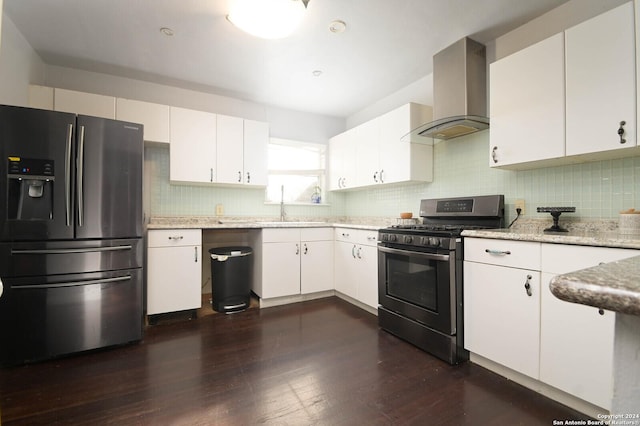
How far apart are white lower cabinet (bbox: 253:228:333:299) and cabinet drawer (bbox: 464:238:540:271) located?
5.65 ft

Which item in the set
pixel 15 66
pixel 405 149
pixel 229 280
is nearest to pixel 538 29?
pixel 405 149

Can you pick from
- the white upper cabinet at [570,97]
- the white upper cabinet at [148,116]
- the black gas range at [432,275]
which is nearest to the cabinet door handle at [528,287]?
the black gas range at [432,275]

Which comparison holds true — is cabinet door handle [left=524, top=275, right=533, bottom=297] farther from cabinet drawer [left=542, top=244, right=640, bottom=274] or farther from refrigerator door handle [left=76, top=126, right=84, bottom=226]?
refrigerator door handle [left=76, top=126, right=84, bottom=226]

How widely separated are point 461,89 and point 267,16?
65.1 inches

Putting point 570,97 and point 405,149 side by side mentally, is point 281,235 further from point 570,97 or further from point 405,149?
point 570,97

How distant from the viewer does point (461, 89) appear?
7.84 feet

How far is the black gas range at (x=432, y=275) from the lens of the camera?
1985mm

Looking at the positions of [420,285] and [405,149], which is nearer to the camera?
[420,285]

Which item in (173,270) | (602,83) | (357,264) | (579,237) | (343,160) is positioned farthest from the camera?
(343,160)

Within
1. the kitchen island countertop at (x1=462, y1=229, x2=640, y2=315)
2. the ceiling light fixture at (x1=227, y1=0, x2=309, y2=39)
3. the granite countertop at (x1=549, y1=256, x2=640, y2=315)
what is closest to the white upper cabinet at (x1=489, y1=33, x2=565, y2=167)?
the ceiling light fixture at (x1=227, y1=0, x2=309, y2=39)

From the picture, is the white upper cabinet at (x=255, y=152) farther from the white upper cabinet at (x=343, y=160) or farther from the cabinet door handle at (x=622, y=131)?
the cabinet door handle at (x=622, y=131)

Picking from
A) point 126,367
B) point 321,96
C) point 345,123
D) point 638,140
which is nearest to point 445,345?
point 638,140

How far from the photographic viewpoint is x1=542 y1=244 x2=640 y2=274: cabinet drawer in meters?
1.32

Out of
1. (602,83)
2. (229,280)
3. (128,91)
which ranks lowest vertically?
(229,280)
